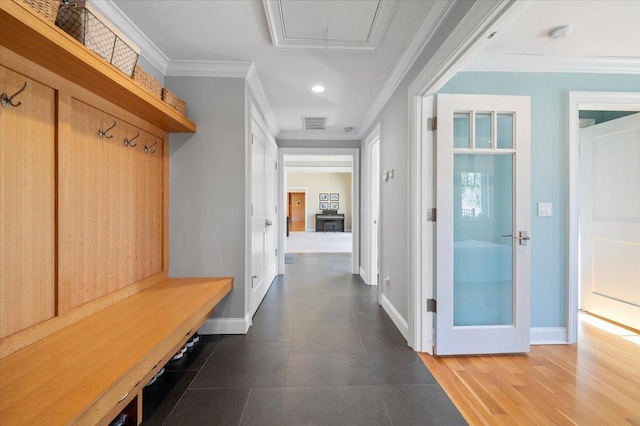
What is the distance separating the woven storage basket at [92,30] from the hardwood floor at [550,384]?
110 inches

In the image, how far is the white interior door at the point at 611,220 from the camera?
2.54 metres

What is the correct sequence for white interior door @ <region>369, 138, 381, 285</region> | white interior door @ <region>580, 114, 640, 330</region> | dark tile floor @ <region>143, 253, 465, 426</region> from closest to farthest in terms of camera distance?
dark tile floor @ <region>143, 253, 465, 426</region>, white interior door @ <region>580, 114, 640, 330</region>, white interior door @ <region>369, 138, 381, 285</region>

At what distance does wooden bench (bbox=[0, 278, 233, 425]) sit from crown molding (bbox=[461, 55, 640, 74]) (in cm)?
288

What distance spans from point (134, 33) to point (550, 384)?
376 cm

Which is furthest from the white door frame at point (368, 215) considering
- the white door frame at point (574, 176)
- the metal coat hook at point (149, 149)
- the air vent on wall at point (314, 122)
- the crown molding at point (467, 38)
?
the metal coat hook at point (149, 149)

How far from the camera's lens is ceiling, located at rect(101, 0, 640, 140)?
1.72 metres

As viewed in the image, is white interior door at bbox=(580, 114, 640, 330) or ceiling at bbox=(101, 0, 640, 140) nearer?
ceiling at bbox=(101, 0, 640, 140)

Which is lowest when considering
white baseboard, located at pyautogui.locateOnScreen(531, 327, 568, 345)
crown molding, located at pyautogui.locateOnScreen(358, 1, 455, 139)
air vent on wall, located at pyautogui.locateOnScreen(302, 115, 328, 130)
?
white baseboard, located at pyautogui.locateOnScreen(531, 327, 568, 345)

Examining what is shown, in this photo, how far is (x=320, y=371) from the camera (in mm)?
1893

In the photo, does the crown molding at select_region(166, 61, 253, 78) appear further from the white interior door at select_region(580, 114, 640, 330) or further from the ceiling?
the white interior door at select_region(580, 114, 640, 330)

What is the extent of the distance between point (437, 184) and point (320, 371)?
162 centimetres

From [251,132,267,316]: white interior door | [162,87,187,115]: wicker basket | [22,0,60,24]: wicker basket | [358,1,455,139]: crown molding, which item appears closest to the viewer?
[22,0,60,24]: wicker basket

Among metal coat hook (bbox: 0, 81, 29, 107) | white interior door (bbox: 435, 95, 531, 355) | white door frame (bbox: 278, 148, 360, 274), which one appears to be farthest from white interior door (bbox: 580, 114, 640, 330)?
metal coat hook (bbox: 0, 81, 29, 107)

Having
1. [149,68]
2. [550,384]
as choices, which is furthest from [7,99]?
[550,384]
